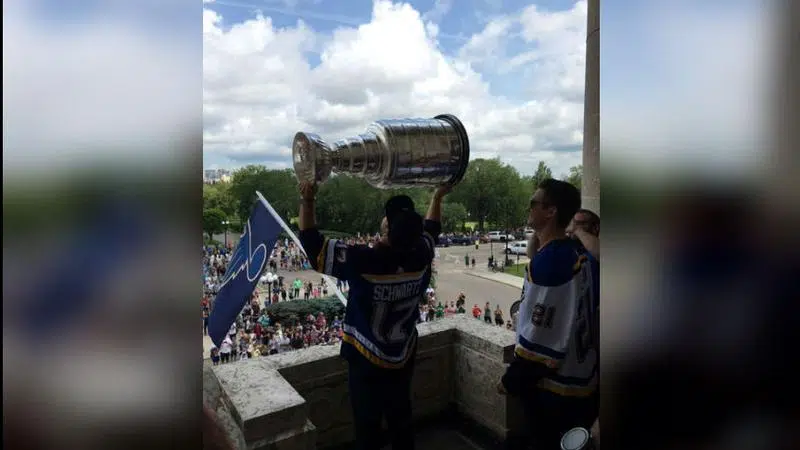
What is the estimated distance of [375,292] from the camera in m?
3.19

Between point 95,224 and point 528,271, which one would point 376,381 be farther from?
point 95,224

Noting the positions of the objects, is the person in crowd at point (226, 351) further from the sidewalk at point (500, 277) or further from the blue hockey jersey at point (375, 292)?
the sidewalk at point (500, 277)

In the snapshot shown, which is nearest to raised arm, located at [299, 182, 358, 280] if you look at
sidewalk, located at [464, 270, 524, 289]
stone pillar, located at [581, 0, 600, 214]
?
stone pillar, located at [581, 0, 600, 214]

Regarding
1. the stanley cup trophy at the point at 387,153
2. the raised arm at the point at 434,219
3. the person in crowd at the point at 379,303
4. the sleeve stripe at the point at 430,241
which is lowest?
the person in crowd at the point at 379,303

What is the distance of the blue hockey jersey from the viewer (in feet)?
10.3

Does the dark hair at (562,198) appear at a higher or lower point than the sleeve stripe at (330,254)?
higher

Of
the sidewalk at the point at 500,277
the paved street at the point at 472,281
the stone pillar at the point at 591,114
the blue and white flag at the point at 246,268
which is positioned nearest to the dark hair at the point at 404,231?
the blue and white flag at the point at 246,268

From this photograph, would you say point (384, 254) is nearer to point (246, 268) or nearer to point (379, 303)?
point (379, 303)

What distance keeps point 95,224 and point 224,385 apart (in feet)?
8.42

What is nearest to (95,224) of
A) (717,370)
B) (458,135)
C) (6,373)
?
(6,373)

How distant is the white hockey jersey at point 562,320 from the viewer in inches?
99.3

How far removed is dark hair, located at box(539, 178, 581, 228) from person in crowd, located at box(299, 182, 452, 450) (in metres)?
0.82

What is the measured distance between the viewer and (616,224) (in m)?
0.86

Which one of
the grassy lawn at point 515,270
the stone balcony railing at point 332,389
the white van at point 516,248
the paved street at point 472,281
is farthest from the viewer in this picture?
the white van at point 516,248
